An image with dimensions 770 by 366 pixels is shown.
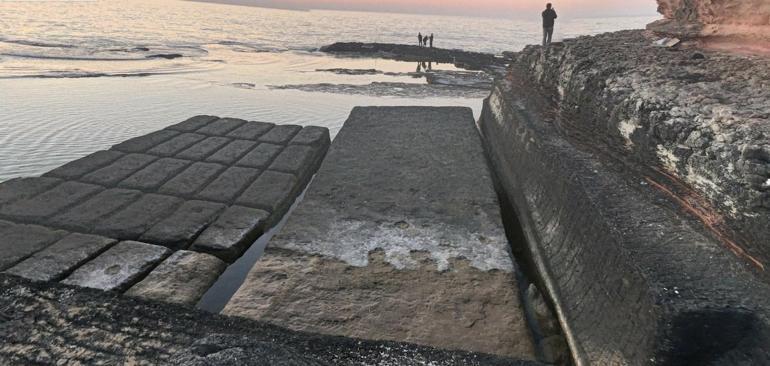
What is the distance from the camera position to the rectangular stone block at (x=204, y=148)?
482 centimetres

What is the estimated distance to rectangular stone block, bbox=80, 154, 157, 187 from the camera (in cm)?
404

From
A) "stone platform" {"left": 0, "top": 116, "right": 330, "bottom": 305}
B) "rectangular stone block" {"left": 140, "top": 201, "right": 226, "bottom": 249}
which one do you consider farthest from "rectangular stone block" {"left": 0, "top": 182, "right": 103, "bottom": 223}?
"rectangular stone block" {"left": 140, "top": 201, "right": 226, "bottom": 249}

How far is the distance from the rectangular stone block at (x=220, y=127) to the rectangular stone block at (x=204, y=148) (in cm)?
22

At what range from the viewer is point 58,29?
2103 cm

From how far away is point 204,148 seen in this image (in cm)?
509

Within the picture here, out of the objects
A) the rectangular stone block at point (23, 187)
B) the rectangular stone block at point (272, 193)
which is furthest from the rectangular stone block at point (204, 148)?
the rectangular stone block at point (23, 187)

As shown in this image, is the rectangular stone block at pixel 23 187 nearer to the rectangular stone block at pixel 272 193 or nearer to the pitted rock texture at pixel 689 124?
the rectangular stone block at pixel 272 193

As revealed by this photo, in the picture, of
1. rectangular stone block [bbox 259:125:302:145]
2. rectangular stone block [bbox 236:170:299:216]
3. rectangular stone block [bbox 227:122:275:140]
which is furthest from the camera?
rectangular stone block [bbox 227:122:275:140]

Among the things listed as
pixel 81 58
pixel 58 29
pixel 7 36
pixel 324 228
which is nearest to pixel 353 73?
pixel 81 58

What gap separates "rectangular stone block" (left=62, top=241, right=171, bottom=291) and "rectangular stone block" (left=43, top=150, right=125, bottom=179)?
1637 mm

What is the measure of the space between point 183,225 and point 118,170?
4.92 ft

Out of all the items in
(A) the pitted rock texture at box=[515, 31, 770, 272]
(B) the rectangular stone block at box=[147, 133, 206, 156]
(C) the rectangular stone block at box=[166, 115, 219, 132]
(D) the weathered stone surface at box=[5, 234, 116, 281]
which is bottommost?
(D) the weathered stone surface at box=[5, 234, 116, 281]

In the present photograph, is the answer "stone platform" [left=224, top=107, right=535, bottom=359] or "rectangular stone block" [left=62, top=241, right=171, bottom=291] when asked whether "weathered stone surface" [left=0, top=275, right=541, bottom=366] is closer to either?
"stone platform" [left=224, top=107, right=535, bottom=359]

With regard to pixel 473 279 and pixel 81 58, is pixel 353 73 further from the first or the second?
pixel 473 279
